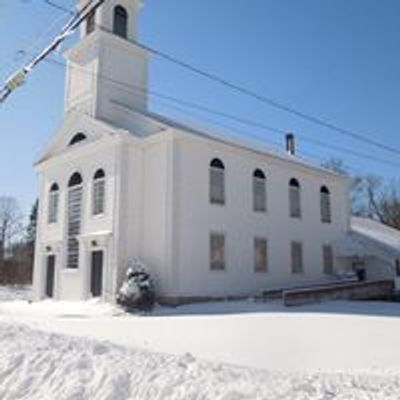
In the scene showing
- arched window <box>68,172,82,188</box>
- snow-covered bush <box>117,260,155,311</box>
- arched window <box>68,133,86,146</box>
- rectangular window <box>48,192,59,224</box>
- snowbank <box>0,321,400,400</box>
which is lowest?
snowbank <box>0,321,400,400</box>

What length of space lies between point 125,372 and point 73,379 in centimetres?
68

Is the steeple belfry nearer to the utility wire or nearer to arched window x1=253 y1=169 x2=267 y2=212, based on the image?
arched window x1=253 y1=169 x2=267 y2=212

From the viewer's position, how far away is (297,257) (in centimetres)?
2814

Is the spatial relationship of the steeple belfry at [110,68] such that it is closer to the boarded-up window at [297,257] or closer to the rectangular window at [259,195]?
the rectangular window at [259,195]

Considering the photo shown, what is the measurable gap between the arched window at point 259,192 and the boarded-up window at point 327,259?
5.55 metres

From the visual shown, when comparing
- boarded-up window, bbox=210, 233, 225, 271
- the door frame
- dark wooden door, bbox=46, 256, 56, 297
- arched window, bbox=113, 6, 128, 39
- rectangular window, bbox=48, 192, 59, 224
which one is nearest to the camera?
the door frame

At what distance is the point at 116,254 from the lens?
72.7 feet

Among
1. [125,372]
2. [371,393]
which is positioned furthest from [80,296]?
[371,393]

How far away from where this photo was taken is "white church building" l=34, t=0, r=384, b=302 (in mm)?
22578

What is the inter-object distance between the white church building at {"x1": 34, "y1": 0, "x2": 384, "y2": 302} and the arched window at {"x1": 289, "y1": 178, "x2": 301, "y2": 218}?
6cm

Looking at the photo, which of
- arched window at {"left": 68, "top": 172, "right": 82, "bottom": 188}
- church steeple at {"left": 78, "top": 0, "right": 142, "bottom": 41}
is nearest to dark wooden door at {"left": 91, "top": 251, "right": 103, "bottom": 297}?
arched window at {"left": 68, "top": 172, "right": 82, "bottom": 188}

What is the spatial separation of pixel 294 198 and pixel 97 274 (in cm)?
1136

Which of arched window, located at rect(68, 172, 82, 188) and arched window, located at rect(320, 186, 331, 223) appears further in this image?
arched window, located at rect(320, 186, 331, 223)

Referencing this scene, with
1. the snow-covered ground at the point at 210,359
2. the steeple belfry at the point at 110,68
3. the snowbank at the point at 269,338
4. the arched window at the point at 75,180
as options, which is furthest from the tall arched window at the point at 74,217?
the snow-covered ground at the point at 210,359
